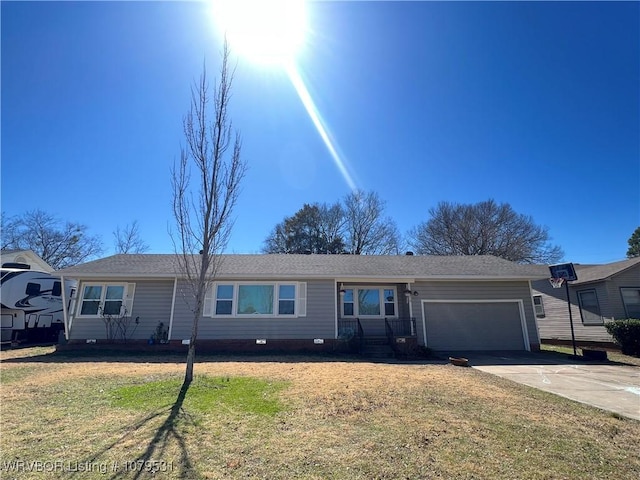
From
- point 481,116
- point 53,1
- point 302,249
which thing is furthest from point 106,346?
point 302,249

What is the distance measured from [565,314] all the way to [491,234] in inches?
600

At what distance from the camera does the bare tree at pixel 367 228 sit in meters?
30.4

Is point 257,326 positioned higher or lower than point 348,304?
lower

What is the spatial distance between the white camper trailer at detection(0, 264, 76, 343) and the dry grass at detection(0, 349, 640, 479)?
9.61 m

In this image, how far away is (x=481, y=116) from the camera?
11.6 meters

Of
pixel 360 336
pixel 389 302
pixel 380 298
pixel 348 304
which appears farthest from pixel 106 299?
pixel 389 302

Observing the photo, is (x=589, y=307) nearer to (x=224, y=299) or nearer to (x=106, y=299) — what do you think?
(x=224, y=299)

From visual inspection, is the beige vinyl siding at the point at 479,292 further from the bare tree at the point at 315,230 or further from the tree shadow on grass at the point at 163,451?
the bare tree at the point at 315,230


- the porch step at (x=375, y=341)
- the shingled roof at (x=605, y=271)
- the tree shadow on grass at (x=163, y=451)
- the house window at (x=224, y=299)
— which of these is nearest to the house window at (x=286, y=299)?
the house window at (x=224, y=299)

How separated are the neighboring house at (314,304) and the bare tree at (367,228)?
56.2 ft

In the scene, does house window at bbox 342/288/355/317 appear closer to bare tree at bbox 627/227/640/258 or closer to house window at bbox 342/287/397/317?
house window at bbox 342/287/397/317

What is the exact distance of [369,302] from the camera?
1318 centimetres

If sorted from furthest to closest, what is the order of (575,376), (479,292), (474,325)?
(479,292)
(474,325)
(575,376)

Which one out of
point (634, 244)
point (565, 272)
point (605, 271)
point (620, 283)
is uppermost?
point (634, 244)
